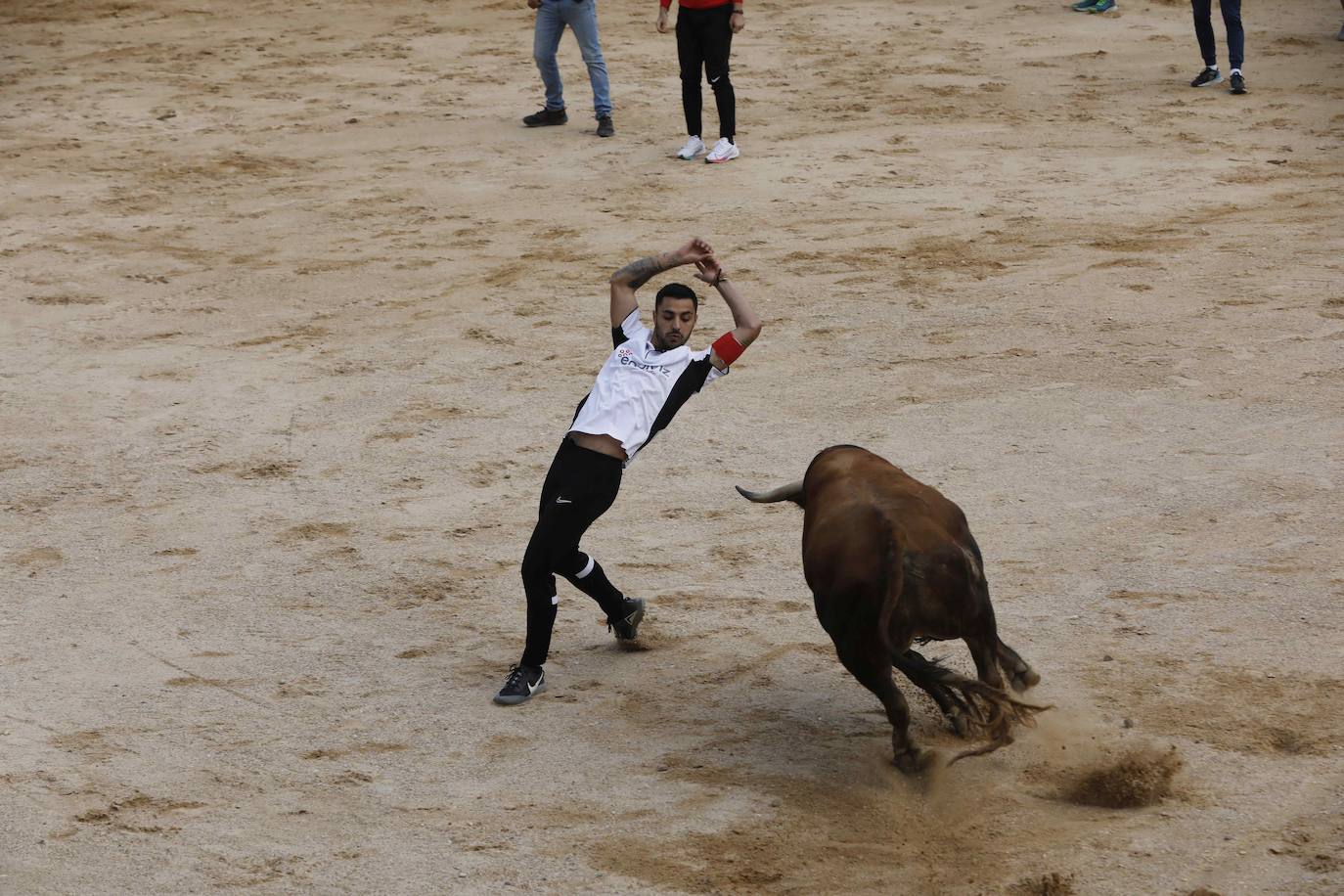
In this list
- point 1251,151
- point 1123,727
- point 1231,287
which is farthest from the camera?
point 1251,151

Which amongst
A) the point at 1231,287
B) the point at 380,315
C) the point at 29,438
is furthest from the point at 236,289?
the point at 1231,287

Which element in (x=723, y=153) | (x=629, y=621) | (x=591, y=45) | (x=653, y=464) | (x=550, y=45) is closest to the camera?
(x=629, y=621)

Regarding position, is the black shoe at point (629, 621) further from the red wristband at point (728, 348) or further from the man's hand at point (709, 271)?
the man's hand at point (709, 271)

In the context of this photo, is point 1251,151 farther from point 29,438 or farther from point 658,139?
point 29,438

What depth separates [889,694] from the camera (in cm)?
520

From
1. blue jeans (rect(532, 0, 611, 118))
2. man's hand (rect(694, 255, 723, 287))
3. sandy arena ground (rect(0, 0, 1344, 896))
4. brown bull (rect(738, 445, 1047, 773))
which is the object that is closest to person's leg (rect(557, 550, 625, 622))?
sandy arena ground (rect(0, 0, 1344, 896))

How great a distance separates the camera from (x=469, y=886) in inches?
189

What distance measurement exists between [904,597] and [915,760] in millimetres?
676

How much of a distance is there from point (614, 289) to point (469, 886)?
2675 mm

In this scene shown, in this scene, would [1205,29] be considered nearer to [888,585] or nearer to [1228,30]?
[1228,30]

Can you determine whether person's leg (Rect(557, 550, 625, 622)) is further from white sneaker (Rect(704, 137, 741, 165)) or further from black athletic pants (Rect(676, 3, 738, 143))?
black athletic pants (Rect(676, 3, 738, 143))

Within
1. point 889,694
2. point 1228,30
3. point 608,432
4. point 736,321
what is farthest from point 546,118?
point 889,694

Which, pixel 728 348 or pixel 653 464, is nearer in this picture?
pixel 728 348

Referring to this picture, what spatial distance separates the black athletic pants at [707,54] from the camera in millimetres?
12578
